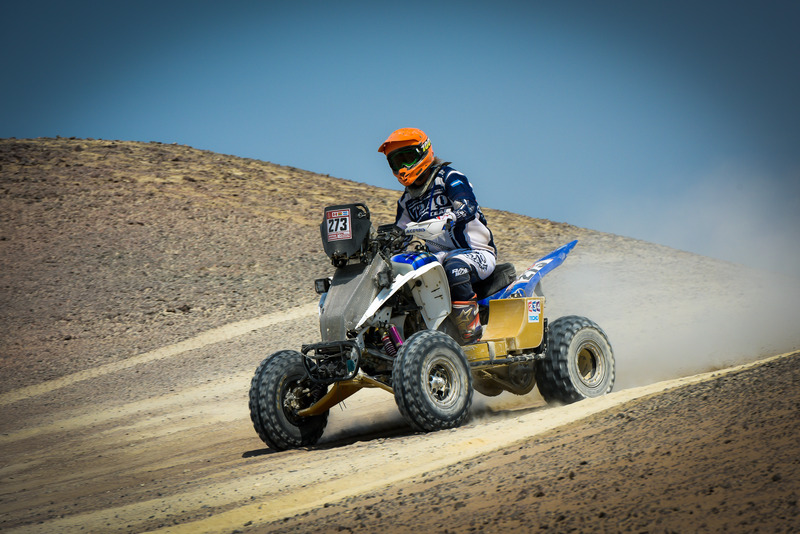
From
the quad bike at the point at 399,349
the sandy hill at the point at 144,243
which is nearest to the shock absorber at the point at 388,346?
the quad bike at the point at 399,349

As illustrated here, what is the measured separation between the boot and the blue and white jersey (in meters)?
0.68

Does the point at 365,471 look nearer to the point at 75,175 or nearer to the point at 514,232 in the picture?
the point at 514,232

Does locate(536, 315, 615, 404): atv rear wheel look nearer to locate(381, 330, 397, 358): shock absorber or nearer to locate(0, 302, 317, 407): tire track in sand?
locate(381, 330, 397, 358): shock absorber

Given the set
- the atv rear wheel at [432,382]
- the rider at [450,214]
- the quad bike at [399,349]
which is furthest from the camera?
the rider at [450,214]

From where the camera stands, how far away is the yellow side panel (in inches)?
344

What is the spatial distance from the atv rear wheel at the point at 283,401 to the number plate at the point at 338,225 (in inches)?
50.9

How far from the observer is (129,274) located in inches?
1016

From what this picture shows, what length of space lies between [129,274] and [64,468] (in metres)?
16.8

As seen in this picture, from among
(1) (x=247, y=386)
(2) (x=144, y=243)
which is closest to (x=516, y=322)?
(1) (x=247, y=386)

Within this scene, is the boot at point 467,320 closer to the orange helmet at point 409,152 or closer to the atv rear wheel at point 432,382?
the atv rear wheel at point 432,382

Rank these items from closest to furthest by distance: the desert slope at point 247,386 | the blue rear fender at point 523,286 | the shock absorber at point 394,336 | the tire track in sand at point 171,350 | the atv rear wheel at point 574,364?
the desert slope at point 247,386
the shock absorber at point 394,336
the atv rear wheel at point 574,364
the blue rear fender at point 523,286
the tire track in sand at point 171,350

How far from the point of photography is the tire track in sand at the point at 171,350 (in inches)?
699

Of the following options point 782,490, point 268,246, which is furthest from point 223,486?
point 268,246

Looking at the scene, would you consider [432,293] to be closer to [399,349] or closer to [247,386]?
[399,349]
